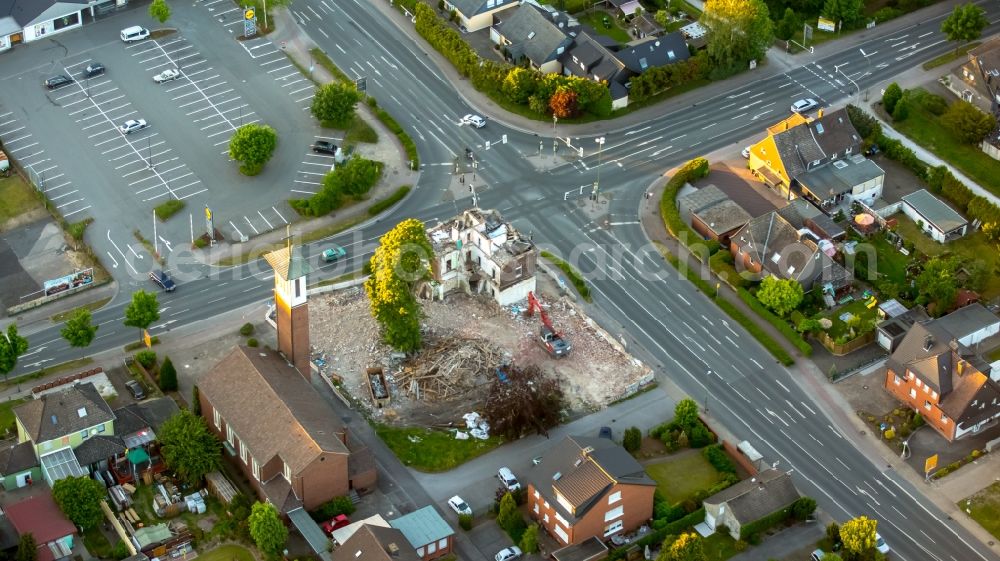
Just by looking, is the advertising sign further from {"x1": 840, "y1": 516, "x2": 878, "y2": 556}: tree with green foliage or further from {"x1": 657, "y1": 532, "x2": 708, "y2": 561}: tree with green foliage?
{"x1": 840, "y1": 516, "x2": 878, "y2": 556}: tree with green foliage

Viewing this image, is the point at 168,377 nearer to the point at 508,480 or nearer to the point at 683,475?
the point at 508,480

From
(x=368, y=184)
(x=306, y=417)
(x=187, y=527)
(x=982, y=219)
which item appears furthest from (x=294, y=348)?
(x=982, y=219)

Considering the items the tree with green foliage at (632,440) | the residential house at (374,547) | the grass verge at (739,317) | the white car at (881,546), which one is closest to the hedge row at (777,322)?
the grass verge at (739,317)

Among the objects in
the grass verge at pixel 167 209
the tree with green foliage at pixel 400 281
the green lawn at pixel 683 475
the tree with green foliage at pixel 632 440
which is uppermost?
the tree with green foliage at pixel 400 281

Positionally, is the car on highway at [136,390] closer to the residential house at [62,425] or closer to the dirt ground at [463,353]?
the residential house at [62,425]

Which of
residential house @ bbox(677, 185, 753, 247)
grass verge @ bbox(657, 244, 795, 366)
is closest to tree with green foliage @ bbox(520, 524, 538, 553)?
grass verge @ bbox(657, 244, 795, 366)

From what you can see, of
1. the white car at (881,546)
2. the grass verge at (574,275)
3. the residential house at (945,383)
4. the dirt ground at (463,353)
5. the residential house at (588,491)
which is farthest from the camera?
the grass verge at (574,275)
